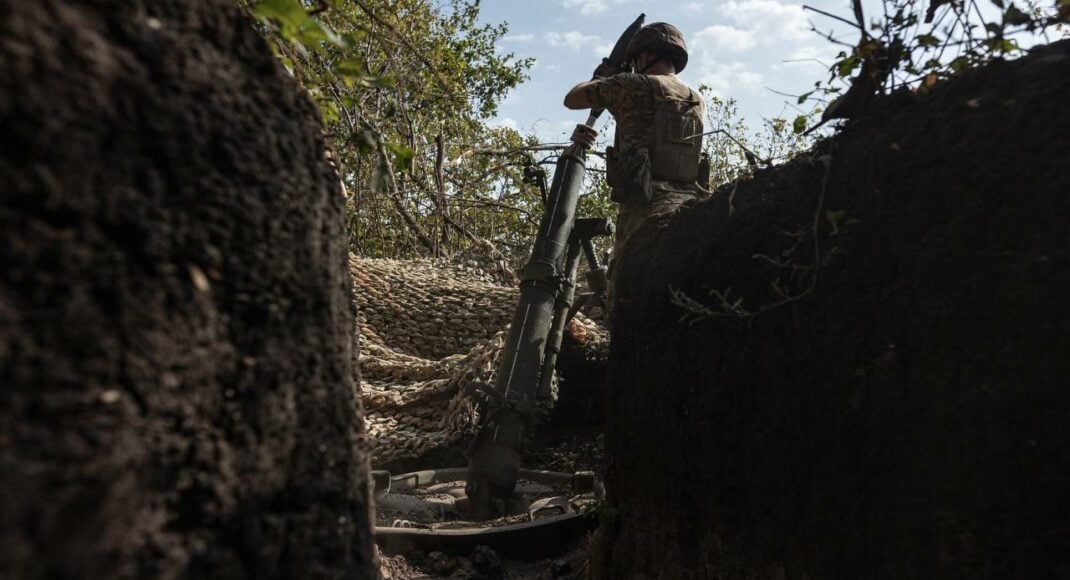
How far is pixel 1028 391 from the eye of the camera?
176 centimetres

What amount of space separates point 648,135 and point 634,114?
16cm

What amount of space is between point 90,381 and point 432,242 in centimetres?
992

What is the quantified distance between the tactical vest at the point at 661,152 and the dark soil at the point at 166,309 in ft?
13.1

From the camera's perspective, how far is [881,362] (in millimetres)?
2098

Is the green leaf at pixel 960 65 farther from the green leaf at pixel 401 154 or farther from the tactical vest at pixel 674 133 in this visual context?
the tactical vest at pixel 674 133

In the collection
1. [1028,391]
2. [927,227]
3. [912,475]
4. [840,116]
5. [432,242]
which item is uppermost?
[432,242]

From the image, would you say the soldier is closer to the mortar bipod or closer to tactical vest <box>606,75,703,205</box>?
tactical vest <box>606,75,703,205</box>

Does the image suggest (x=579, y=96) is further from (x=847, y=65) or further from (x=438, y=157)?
(x=438, y=157)

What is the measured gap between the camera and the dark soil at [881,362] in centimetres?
179

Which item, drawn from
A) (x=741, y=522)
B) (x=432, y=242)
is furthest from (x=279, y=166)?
(x=432, y=242)

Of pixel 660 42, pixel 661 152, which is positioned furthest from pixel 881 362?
pixel 660 42

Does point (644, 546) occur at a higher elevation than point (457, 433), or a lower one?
lower

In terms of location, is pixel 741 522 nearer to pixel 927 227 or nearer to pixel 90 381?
pixel 927 227

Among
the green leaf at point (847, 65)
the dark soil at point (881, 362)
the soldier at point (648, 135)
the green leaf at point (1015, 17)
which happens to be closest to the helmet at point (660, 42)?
the soldier at point (648, 135)
